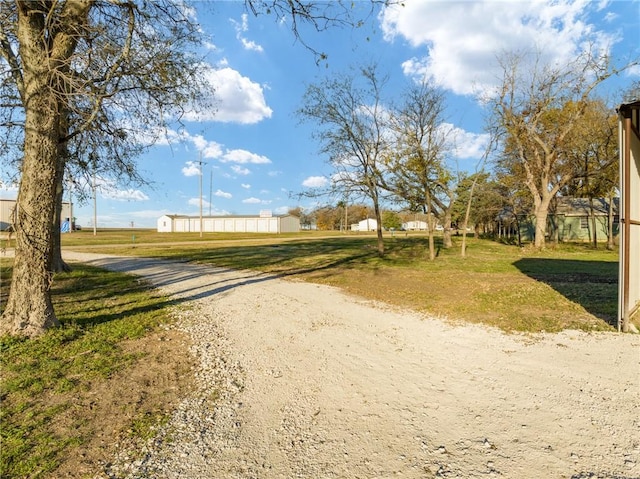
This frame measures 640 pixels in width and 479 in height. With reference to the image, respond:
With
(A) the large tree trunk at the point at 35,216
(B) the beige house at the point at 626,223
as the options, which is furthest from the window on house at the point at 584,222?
(A) the large tree trunk at the point at 35,216

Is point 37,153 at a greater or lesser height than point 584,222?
greater

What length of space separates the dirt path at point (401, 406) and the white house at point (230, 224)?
237 ft

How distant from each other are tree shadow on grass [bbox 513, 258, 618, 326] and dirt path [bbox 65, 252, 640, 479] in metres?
2.09

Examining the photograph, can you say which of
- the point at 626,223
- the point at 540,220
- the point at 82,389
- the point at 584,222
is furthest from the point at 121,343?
the point at 584,222

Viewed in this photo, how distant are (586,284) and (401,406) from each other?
9.67 metres

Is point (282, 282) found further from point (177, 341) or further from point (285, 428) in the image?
point (285, 428)

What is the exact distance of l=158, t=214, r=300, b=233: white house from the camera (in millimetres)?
77688

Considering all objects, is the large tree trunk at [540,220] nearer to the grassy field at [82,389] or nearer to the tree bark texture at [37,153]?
the grassy field at [82,389]

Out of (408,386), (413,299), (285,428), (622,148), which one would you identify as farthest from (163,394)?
(622,148)

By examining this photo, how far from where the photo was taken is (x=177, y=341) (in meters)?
Answer: 5.18

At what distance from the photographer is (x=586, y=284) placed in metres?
10.1

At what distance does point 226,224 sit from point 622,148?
260ft

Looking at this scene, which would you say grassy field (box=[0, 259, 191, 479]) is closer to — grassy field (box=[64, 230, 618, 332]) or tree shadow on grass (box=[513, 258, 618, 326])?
grassy field (box=[64, 230, 618, 332])

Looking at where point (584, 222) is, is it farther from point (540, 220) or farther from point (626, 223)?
point (626, 223)
